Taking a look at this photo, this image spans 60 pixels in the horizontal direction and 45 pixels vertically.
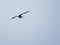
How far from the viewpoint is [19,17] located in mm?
22812

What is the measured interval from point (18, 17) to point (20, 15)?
0.38 meters

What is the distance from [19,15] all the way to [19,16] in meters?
0.13

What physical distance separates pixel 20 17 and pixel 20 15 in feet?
1.19

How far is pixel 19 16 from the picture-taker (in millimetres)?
22719

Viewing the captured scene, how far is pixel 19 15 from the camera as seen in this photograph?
22719mm

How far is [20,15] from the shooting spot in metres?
22.7

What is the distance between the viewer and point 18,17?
74.3 ft

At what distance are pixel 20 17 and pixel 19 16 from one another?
26 centimetres

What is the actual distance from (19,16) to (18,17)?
20 centimetres

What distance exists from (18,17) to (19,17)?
0.21 metres

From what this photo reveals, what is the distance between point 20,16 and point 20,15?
0.25 meters

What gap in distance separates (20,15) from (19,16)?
0.66 ft

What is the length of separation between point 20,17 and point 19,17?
0.16 m

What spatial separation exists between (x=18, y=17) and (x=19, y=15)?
311 millimetres
